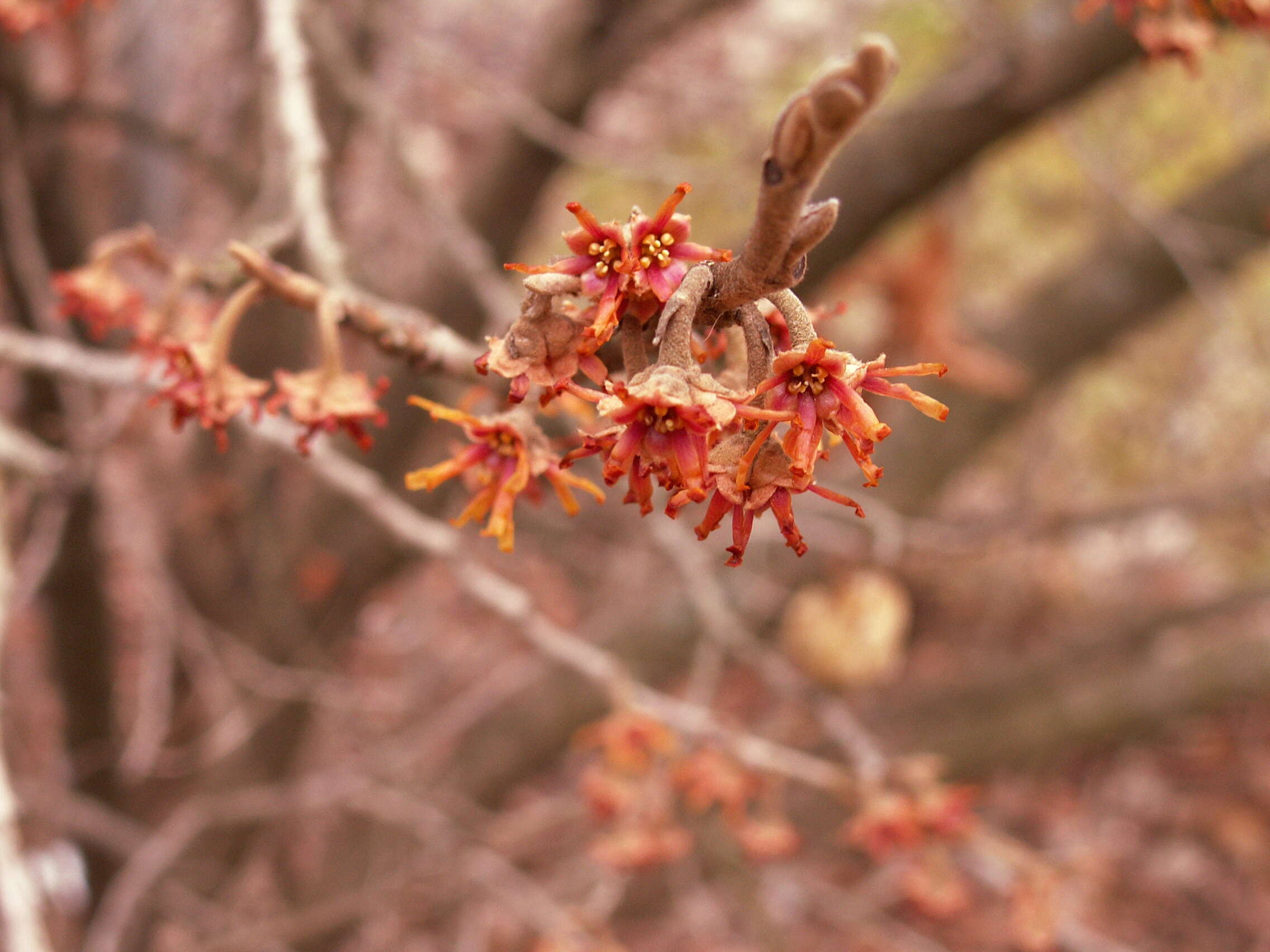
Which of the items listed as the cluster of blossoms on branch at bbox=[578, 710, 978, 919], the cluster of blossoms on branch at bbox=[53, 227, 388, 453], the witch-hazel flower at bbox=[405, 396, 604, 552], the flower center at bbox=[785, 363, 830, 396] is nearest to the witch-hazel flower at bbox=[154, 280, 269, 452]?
the cluster of blossoms on branch at bbox=[53, 227, 388, 453]

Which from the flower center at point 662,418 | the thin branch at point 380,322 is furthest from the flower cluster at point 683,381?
the thin branch at point 380,322

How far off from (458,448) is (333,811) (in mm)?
4574

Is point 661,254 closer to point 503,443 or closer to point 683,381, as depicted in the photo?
point 683,381

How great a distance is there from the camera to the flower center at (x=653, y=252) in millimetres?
797

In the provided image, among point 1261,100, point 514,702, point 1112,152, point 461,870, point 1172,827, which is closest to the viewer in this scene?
point 461,870

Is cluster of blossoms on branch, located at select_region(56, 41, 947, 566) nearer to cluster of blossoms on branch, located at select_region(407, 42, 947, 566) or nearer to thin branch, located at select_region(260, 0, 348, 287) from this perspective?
cluster of blossoms on branch, located at select_region(407, 42, 947, 566)

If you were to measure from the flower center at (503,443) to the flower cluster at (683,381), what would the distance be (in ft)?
0.44

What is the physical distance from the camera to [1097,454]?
7594 mm

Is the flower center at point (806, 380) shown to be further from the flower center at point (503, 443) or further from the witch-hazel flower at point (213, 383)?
the witch-hazel flower at point (213, 383)

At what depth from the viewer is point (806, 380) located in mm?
784

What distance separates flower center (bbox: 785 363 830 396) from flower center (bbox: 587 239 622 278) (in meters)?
0.18

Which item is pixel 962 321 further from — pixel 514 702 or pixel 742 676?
pixel 742 676

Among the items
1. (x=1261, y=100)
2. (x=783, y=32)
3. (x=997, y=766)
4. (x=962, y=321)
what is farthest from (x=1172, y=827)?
(x=783, y=32)

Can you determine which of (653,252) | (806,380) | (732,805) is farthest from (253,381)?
(732,805)
